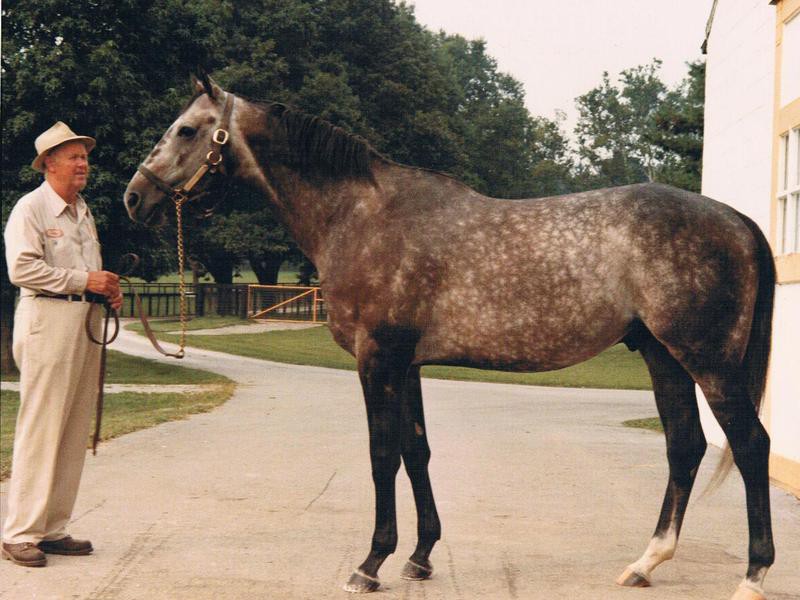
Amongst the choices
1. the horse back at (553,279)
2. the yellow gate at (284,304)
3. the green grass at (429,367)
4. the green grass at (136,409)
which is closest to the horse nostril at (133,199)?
the horse back at (553,279)

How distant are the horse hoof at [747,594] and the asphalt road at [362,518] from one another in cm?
19

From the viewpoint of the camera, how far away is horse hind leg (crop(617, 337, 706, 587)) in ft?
17.7

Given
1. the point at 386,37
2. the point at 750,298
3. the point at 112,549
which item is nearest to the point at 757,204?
the point at 750,298

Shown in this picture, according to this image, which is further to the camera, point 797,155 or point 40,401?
point 797,155

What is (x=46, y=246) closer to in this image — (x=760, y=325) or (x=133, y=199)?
(x=133, y=199)

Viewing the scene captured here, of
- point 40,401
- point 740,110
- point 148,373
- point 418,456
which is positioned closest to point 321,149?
point 418,456

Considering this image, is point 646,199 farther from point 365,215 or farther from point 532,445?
point 532,445

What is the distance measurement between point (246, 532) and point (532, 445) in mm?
5276

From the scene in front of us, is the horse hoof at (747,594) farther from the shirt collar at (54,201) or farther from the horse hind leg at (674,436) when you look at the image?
the shirt collar at (54,201)

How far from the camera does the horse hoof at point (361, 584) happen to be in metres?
5.06

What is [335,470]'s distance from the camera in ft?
29.8

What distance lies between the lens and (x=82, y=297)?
5785mm

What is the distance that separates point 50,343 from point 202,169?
125cm

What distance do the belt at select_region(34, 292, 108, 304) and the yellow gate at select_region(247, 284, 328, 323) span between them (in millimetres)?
36315
